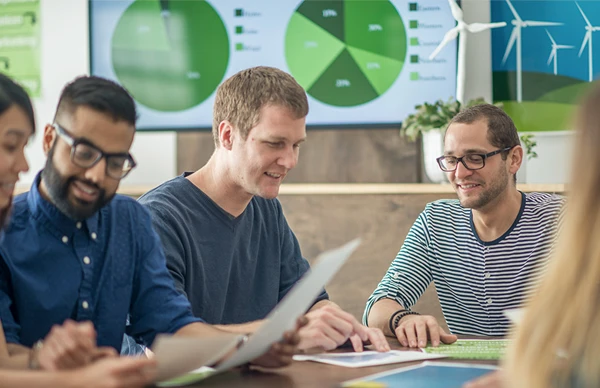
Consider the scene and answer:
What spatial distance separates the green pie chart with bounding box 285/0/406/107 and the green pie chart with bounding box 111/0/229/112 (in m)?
0.38

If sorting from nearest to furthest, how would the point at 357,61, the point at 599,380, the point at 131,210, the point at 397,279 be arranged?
1. the point at 599,380
2. the point at 131,210
3. the point at 397,279
4. the point at 357,61

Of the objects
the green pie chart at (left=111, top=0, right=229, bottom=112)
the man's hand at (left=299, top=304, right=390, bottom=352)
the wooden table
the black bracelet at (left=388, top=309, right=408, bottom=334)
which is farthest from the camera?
the green pie chart at (left=111, top=0, right=229, bottom=112)

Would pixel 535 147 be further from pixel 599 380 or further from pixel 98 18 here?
pixel 599 380

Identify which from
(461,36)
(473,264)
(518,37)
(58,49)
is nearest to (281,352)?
(473,264)

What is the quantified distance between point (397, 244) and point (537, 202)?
34.4 inches

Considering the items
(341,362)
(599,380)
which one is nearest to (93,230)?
(341,362)

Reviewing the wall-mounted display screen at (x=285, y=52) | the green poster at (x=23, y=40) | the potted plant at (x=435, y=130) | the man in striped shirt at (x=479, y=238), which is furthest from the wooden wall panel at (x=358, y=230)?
the green poster at (x=23, y=40)

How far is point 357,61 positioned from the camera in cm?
353

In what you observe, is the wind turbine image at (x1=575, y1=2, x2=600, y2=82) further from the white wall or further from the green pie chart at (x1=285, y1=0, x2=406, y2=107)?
the white wall

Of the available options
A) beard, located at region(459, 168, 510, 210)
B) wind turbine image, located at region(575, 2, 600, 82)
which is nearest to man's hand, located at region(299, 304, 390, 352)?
beard, located at region(459, 168, 510, 210)

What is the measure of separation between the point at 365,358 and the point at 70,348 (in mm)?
622

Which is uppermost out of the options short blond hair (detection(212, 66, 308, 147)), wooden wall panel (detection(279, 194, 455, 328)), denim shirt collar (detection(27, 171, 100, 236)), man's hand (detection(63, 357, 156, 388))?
short blond hair (detection(212, 66, 308, 147))

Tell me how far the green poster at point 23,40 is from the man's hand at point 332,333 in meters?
2.76

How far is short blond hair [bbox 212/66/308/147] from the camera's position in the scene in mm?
2072
